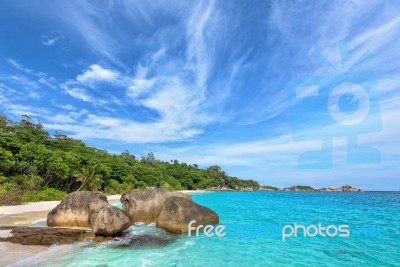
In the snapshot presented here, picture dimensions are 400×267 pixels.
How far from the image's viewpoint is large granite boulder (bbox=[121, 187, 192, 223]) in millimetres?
17172

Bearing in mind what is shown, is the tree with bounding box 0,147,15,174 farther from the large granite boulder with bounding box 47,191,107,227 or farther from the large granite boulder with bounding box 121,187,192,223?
the large granite boulder with bounding box 121,187,192,223

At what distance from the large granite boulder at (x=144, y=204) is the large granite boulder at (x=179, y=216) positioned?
64.4 inches

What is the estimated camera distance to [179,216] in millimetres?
14773

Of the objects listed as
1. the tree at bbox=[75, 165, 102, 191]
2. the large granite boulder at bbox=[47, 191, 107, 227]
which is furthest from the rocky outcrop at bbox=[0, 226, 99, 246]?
the tree at bbox=[75, 165, 102, 191]

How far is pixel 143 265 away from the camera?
9.27 metres

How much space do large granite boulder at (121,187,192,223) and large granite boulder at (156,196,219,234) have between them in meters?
1.64

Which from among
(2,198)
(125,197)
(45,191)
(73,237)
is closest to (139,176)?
(45,191)

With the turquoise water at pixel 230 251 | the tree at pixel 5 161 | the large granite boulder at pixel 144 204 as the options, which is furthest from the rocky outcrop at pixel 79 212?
the tree at pixel 5 161

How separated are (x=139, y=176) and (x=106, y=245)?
51336mm

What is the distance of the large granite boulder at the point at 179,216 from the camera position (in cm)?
1464

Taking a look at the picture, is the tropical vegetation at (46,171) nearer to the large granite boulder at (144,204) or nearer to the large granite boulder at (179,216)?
the large granite boulder at (144,204)

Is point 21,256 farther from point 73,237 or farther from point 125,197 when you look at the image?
point 125,197

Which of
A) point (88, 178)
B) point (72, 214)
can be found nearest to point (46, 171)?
point (88, 178)

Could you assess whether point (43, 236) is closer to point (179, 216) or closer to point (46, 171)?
point (179, 216)
